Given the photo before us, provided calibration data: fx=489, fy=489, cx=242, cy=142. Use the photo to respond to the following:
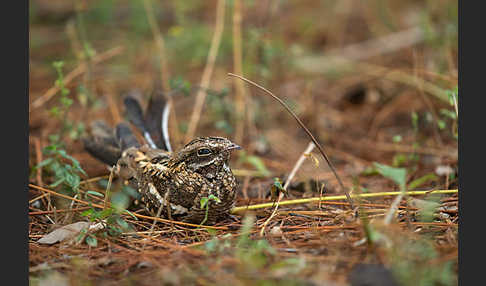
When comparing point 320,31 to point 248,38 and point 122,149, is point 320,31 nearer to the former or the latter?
point 248,38

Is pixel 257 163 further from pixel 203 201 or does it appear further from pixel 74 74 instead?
pixel 74 74

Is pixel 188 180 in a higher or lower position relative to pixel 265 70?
lower

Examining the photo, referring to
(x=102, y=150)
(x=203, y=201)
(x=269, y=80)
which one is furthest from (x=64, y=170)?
(x=269, y=80)

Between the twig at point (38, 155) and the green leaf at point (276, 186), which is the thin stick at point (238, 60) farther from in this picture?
the twig at point (38, 155)

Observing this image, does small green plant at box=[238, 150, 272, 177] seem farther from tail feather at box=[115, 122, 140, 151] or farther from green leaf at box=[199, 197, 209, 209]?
green leaf at box=[199, 197, 209, 209]

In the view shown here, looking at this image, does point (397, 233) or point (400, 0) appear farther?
point (400, 0)

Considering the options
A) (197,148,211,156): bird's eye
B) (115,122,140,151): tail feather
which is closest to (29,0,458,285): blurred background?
(115,122,140,151): tail feather

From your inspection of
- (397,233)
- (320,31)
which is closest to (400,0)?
(320,31)
